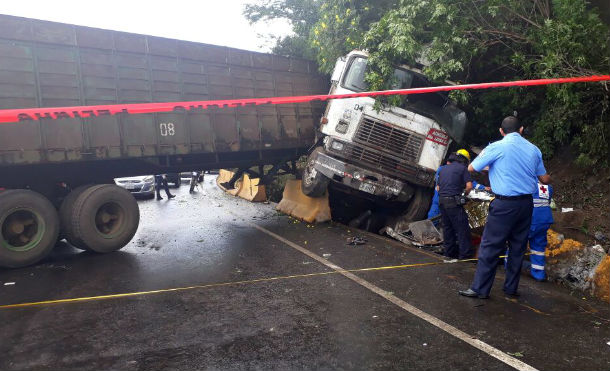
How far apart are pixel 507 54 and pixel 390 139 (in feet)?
9.98

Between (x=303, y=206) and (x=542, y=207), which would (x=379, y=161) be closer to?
(x=303, y=206)

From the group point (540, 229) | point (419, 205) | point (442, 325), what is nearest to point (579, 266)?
point (540, 229)

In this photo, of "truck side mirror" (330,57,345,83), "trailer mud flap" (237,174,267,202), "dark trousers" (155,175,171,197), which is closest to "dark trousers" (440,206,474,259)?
"truck side mirror" (330,57,345,83)

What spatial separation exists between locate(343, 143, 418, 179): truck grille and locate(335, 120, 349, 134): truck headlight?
0.27 metres

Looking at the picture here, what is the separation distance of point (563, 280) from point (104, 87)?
6.54 meters

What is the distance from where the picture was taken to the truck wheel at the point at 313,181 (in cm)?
773

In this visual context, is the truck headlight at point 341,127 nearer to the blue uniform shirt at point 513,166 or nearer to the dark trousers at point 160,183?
the blue uniform shirt at point 513,166

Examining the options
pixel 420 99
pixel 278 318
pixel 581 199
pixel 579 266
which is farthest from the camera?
pixel 420 99

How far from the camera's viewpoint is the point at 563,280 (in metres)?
4.75

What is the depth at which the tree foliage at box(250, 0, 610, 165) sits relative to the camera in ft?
19.9

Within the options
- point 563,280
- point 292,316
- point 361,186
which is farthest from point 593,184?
point 292,316

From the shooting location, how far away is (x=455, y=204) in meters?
5.81

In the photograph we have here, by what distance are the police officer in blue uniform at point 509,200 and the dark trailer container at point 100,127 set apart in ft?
15.4

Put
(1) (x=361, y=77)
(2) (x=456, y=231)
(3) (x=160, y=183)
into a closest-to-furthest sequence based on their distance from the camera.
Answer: (2) (x=456, y=231) → (1) (x=361, y=77) → (3) (x=160, y=183)
